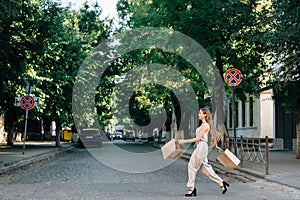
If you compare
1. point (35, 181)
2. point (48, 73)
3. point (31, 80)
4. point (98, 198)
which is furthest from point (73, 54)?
point (98, 198)

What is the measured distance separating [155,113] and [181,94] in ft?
57.2

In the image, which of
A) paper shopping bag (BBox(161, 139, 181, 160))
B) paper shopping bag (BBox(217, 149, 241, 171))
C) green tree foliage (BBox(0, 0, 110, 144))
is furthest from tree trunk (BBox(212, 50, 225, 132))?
paper shopping bag (BBox(161, 139, 181, 160))

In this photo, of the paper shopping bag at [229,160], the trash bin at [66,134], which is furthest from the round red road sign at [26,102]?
the trash bin at [66,134]

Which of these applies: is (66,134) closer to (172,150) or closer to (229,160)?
(229,160)

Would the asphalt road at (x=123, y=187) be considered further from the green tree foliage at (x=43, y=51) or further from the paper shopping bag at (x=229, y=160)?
the green tree foliage at (x=43, y=51)

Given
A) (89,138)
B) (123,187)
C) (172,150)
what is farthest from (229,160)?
(89,138)

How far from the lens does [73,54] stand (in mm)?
34531

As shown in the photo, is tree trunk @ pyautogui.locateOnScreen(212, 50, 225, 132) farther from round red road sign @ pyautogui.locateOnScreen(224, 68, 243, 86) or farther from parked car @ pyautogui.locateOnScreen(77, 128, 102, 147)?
parked car @ pyautogui.locateOnScreen(77, 128, 102, 147)

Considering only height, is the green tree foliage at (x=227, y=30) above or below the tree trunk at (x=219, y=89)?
above

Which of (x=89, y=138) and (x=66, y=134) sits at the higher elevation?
(x=66, y=134)

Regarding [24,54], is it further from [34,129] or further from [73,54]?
[34,129]

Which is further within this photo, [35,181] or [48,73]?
[48,73]

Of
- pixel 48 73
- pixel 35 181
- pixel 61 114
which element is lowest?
pixel 35 181

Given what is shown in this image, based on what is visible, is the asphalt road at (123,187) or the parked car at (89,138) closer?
the asphalt road at (123,187)
